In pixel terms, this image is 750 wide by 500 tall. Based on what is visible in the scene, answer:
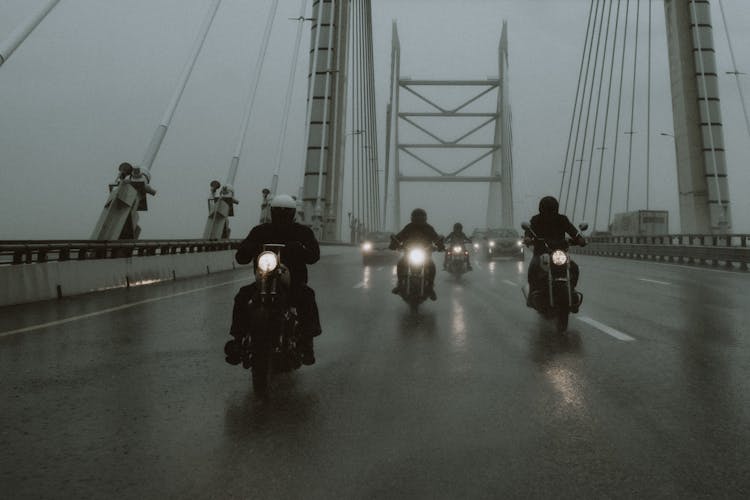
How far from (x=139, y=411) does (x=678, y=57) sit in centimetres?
2867

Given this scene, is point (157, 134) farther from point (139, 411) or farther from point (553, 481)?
point (553, 481)

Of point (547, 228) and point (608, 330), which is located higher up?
point (547, 228)

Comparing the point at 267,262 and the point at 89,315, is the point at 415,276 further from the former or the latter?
the point at 267,262

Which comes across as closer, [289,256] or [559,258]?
[289,256]

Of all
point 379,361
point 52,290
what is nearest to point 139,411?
point 379,361

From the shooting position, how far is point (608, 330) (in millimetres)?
8555

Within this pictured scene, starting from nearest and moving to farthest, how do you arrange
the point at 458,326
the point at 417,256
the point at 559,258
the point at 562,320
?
the point at 562,320, the point at 559,258, the point at 458,326, the point at 417,256

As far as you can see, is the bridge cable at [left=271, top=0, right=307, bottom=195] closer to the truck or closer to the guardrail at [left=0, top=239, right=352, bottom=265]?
the guardrail at [left=0, top=239, right=352, bottom=265]

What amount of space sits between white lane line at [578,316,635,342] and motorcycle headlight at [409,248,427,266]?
8.39 feet

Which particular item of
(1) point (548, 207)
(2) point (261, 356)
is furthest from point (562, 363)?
(1) point (548, 207)

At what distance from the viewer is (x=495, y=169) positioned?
76.6 m

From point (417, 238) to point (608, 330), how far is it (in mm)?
3805

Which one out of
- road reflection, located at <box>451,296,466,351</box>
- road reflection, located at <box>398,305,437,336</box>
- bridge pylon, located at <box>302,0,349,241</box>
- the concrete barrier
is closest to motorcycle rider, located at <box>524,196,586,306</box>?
road reflection, located at <box>451,296,466,351</box>

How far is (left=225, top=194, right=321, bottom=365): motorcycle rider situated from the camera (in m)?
5.54
